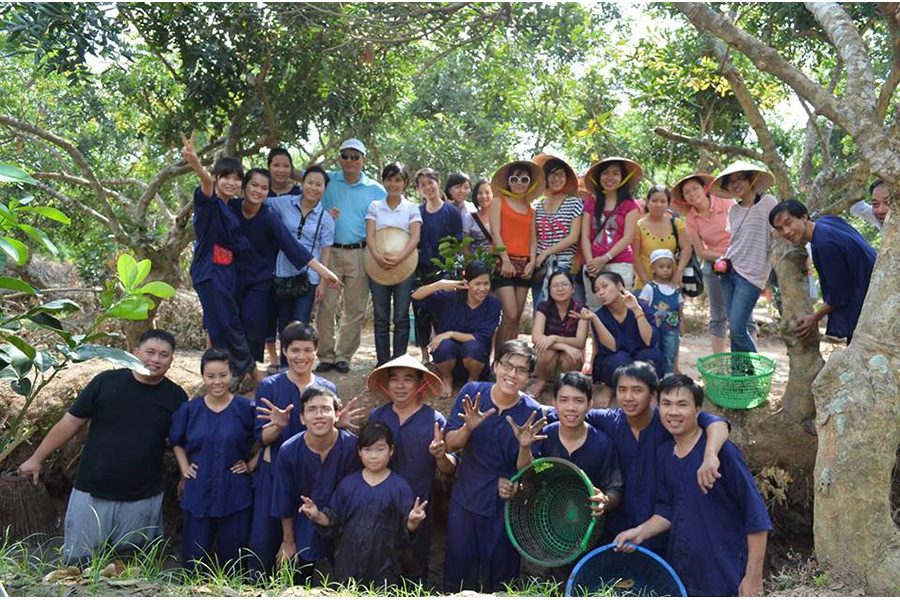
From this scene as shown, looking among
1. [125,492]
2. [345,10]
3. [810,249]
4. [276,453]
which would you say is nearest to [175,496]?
[125,492]

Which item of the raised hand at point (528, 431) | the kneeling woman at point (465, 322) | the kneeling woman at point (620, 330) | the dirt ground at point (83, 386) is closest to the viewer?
the raised hand at point (528, 431)

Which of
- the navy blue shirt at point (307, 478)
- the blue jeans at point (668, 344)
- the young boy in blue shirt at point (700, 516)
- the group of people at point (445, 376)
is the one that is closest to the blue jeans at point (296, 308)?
the group of people at point (445, 376)

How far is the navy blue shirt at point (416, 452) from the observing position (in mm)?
4907

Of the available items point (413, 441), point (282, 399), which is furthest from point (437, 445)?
point (282, 399)

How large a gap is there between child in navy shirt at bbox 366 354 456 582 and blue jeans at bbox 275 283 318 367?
4.63 feet

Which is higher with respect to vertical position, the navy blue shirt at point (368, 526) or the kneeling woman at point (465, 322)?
the kneeling woman at point (465, 322)

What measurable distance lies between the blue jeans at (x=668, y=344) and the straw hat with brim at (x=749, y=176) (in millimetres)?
1240

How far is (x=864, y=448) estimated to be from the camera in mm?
4227

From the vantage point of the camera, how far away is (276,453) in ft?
16.6

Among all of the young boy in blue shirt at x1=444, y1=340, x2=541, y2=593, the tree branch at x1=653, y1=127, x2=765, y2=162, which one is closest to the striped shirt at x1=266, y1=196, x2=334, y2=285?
the young boy in blue shirt at x1=444, y1=340, x2=541, y2=593

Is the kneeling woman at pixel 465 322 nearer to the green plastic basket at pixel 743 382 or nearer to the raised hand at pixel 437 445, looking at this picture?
the raised hand at pixel 437 445

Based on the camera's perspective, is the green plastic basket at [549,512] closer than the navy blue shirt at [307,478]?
Yes

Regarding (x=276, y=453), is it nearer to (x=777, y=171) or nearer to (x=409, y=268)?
(x=409, y=268)

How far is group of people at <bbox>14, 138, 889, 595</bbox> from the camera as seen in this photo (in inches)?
181
